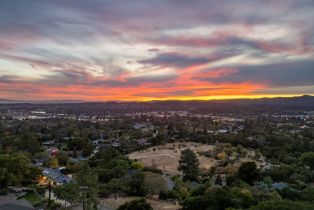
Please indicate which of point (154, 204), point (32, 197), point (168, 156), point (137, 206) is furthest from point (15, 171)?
point (168, 156)

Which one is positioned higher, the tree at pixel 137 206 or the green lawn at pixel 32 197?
the tree at pixel 137 206

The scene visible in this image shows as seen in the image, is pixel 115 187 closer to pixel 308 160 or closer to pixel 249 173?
pixel 249 173

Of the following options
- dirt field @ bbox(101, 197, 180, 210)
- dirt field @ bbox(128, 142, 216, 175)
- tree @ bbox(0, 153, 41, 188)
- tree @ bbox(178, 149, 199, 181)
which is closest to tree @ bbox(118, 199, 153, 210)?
dirt field @ bbox(101, 197, 180, 210)

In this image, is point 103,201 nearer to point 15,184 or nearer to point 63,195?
point 63,195

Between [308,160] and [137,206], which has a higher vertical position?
[308,160]

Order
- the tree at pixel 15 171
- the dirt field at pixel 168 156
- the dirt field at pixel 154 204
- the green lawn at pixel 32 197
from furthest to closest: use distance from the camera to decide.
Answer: the dirt field at pixel 168 156 → the tree at pixel 15 171 → the green lawn at pixel 32 197 → the dirt field at pixel 154 204

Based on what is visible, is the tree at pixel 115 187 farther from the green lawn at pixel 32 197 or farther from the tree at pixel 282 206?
the tree at pixel 282 206

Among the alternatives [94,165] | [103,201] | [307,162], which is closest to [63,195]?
[103,201]

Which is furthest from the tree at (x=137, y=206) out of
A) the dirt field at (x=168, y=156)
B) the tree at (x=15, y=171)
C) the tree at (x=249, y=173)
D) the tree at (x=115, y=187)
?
the dirt field at (x=168, y=156)
